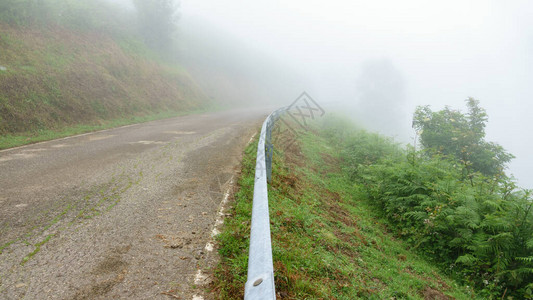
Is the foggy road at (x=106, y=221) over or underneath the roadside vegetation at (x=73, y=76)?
underneath

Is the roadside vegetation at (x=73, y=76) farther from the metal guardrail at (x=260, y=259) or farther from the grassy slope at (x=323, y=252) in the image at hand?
the metal guardrail at (x=260, y=259)

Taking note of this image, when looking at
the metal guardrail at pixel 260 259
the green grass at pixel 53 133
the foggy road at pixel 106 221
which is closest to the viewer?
the metal guardrail at pixel 260 259

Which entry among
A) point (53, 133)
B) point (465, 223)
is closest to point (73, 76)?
point (53, 133)

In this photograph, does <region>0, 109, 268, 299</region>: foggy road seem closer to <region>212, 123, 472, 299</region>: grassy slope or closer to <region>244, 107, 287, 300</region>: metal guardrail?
<region>212, 123, 472, 299</region>: grassy slope

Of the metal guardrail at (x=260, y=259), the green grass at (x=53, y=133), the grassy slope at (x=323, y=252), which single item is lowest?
the green grass at (x=53, y=133)

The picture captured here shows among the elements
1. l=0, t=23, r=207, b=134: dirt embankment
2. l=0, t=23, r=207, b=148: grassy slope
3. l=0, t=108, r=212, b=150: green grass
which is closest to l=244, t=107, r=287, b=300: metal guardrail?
l=0, t=108, r=212, b=150: green grass

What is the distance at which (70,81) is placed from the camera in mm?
13195

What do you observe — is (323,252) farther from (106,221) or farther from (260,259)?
(106,221)

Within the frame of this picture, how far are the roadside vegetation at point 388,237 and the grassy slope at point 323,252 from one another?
0.05ft

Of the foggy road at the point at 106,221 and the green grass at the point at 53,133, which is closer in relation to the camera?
the foggy road at the point at 106,221

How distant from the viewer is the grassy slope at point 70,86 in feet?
32.8

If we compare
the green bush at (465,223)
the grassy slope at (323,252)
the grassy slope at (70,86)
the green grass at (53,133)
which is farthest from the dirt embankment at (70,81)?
the green bush at (465,223)

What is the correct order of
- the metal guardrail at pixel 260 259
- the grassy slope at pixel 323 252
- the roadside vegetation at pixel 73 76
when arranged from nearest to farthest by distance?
the metal guardrail at pixel 260 259 → the grassy slope at pixel 323 252 → the roadside vegetation at pixel 73 76

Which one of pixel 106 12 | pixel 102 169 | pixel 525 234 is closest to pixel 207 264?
pixel 102 169
